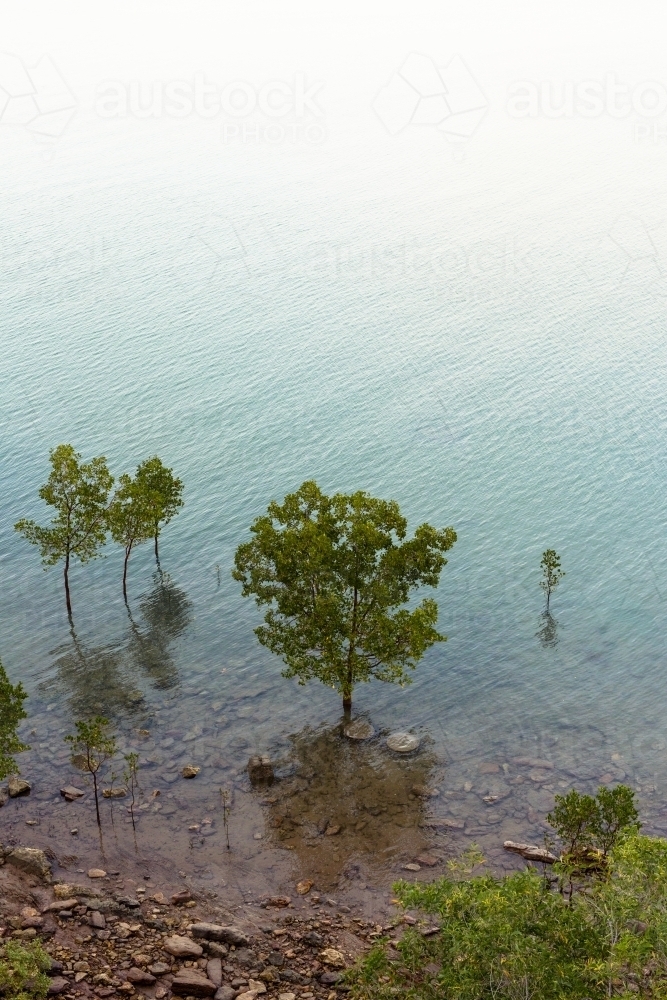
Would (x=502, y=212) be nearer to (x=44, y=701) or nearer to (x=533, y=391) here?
(x=533, y=391)

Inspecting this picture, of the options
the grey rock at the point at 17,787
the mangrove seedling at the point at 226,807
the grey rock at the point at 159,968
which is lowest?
the grey rock at the point at 159,968

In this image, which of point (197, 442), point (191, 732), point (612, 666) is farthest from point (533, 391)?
point (191, 732)

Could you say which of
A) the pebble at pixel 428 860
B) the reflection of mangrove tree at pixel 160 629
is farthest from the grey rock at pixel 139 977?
the reflection of mangrove tree at pixel 160 629

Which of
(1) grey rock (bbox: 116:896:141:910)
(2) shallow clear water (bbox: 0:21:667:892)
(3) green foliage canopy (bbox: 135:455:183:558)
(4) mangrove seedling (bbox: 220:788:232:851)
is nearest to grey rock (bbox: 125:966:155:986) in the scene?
(1) grey rock (bbox: 116:896:141:910)

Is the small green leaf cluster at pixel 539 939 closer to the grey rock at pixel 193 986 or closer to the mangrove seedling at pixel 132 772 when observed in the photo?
the grey rock at pixel 193 986

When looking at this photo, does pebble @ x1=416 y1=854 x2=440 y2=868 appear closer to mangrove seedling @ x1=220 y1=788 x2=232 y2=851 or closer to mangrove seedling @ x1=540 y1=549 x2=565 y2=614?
mangrove seedling @ x1=220 y1=788 x2=232 y2=851

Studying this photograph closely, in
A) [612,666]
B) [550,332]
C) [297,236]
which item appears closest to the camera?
[612,666]
